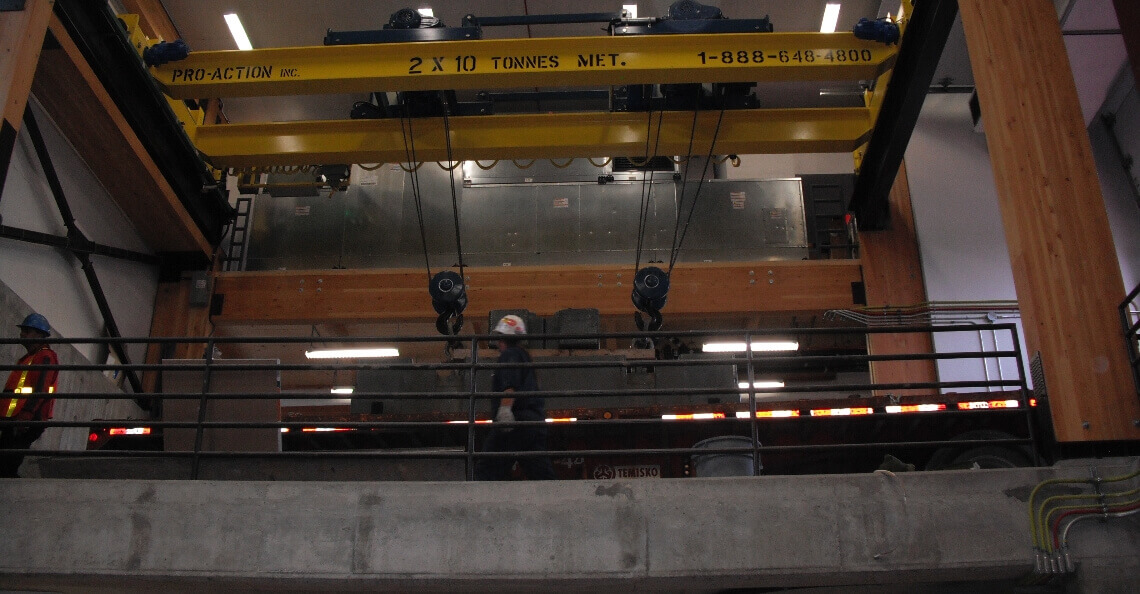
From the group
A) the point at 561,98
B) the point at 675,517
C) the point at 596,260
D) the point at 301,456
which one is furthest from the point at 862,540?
the point at 596,260

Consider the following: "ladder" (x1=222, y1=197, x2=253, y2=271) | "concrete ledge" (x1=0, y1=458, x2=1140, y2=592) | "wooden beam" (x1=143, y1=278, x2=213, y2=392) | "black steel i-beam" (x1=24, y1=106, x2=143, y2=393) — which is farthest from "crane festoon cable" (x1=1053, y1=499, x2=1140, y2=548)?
"ladder" (x1=222, y1=197, x2=253, y2=271)

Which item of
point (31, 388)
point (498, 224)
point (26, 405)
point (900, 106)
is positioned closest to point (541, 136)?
point (498, 224)

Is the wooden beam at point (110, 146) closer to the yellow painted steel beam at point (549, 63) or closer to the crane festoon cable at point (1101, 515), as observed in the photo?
the yellow painted steel beam at point (549, 63)

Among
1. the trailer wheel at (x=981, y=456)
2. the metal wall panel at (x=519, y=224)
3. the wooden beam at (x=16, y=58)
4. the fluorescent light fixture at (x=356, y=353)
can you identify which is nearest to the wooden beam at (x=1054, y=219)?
Answer: the trailer wheel at (x=981, y=456)

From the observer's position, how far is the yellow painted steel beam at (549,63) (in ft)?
29.9

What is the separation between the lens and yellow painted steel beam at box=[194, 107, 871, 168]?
34.6 ft

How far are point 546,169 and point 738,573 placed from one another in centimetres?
1043

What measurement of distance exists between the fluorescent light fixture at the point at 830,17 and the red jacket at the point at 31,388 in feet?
41.5

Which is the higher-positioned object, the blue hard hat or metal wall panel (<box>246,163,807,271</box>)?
metal wall panel (<box>246,163,807,271</box>)

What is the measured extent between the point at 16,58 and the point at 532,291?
7.46 meters

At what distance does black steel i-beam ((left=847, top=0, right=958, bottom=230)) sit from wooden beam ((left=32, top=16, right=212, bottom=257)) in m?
10.2

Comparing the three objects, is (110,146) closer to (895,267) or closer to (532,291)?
(532,291)

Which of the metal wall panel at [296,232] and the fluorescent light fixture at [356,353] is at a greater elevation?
the metal wall panel at [296,232]

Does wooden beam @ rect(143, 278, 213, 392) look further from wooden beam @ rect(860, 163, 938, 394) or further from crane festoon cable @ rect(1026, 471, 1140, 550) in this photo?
crane festoon cable @ rect(1026, 471, 1140, 550)
